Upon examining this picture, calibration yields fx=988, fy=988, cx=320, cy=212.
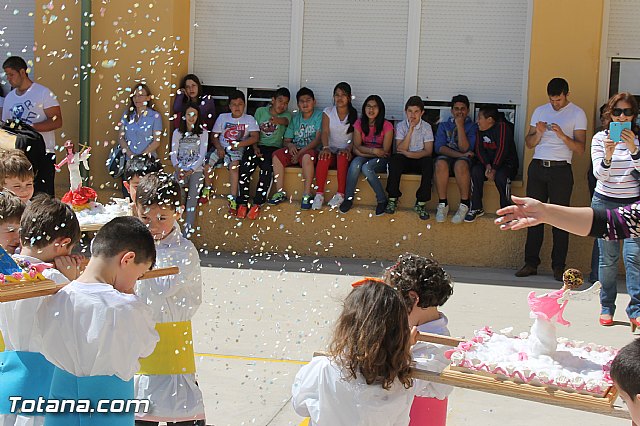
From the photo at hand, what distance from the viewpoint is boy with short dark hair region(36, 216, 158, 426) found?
356 centimetres

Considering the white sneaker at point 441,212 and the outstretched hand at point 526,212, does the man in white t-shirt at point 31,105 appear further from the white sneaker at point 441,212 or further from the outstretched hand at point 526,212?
the outstretched hand at point 526,212

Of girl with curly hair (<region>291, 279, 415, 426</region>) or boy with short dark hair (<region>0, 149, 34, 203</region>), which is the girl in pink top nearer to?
boy with short dark hair (<region>0, 149, 34, 203</region>)

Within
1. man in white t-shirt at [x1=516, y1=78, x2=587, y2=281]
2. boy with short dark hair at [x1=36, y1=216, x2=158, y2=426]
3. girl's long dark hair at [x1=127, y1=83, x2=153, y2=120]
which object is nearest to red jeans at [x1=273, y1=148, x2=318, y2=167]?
girl's long dark hair at [x1=127, y1=83, x2=153, y2=120]

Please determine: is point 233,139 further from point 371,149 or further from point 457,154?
point 457,154

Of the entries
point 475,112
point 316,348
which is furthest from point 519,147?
point 316,348

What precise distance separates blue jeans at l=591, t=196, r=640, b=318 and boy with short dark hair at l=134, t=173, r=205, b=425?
13.5ft

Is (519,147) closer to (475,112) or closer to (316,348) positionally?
(475,112)

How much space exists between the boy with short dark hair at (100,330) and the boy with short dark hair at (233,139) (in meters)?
7.18

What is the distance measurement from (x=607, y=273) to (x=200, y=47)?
19.1 feet

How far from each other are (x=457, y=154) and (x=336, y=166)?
4.44ft

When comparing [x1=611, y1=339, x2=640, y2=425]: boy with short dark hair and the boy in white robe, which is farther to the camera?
the boy in white robe

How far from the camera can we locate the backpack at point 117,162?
11016mm

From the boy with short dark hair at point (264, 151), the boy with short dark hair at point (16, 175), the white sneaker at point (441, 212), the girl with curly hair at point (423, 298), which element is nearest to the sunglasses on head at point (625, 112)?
the white sneaker at point (441, 212)

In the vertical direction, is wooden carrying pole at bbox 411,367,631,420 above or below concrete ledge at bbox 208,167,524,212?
above
